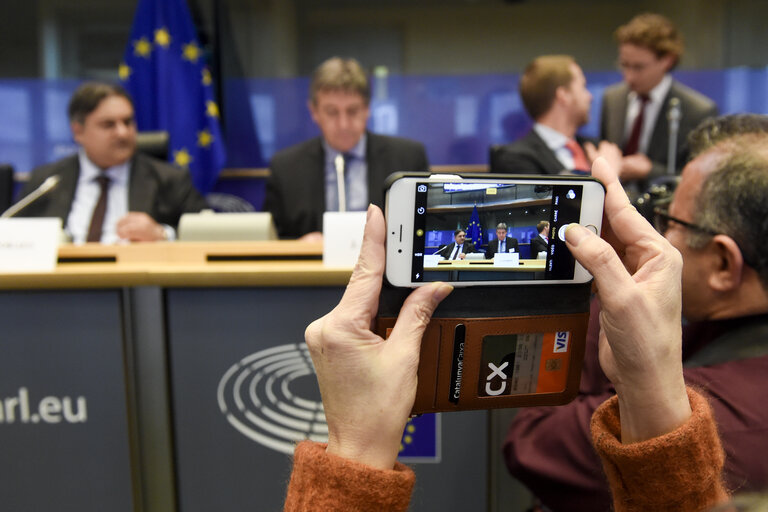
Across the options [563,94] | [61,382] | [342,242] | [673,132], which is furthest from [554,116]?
[61,382]

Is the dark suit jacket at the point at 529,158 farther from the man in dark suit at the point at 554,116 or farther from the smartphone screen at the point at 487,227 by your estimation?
the smartphone screen at the point at 487,227

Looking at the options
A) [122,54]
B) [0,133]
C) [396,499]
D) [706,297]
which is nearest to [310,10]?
[122,54]

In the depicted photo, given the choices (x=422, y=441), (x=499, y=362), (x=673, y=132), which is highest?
(x=673, y=132)

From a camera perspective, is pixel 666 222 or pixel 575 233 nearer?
pixel 575 233

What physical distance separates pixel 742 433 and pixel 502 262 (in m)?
0.40

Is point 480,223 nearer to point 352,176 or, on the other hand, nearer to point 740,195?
point 740,195

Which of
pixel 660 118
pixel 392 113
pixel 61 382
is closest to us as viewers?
pixel 61 382

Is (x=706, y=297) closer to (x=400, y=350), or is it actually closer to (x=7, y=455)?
(x=400, y=350)

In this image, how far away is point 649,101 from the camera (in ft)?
9.71

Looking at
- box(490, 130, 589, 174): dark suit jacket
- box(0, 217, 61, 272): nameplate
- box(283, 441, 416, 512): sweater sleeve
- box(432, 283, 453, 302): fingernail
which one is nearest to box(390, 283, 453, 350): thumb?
box(432, 283, 453, 302): fingernail

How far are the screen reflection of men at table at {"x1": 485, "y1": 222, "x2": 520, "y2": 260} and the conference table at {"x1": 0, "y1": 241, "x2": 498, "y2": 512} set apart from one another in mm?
656

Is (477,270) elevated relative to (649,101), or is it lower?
lower

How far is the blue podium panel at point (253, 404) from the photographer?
1.24 meters

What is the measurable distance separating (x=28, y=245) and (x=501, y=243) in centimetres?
109
